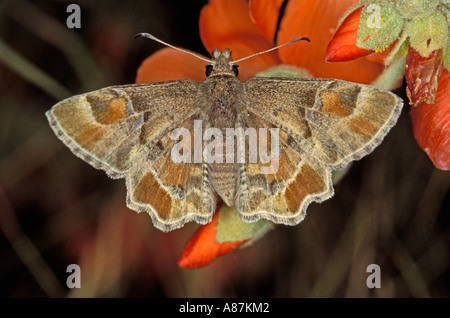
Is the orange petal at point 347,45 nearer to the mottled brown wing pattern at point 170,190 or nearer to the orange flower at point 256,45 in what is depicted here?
the orange flower at point 256,45

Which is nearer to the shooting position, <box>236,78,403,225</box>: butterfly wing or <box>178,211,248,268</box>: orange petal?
<box>236,78,403,225</box>: butterfly wing

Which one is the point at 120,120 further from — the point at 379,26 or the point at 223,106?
the point at 379,26

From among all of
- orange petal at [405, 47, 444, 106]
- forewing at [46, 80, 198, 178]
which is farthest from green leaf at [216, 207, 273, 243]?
orange petal at [405, 47, 444, 106]

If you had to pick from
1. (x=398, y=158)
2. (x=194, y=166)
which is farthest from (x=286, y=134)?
(x=398, y=158)

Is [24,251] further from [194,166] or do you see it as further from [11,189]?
[194,166]

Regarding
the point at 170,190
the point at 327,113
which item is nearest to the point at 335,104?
the point at 327,113

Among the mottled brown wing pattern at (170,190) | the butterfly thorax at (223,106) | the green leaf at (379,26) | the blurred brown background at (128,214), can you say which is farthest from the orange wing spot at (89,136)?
the blurred brown background at (128,214)

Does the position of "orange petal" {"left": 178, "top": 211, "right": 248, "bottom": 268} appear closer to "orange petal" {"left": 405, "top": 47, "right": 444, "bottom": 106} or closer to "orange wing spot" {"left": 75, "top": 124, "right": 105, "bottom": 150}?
"orange wing spot" {"left": 75, "top": 124, "right": 105, "bottom": 150}
